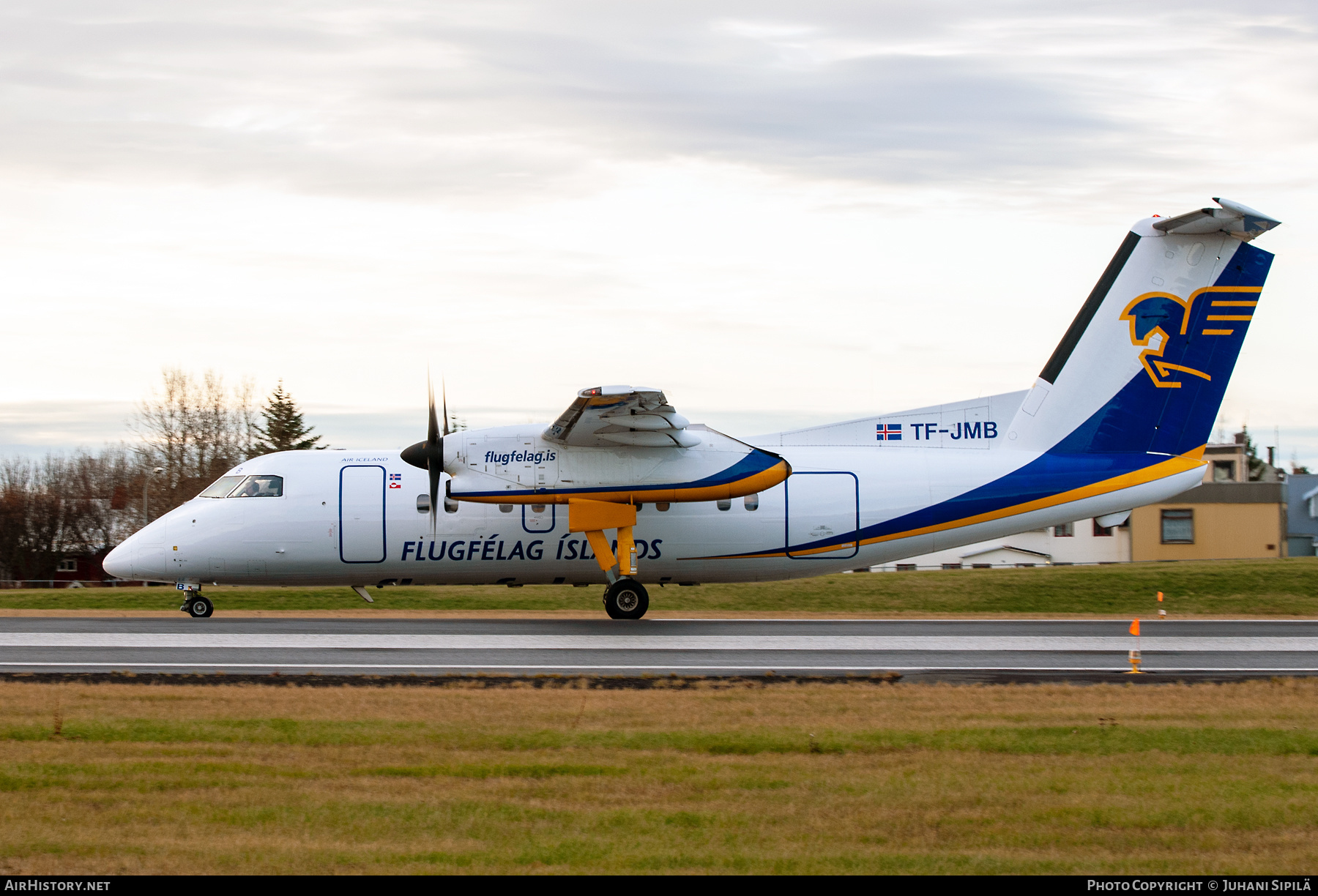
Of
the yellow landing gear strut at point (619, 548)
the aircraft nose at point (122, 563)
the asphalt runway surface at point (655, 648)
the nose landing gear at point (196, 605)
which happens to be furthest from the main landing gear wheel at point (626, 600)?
the aircraft nose at point (122, 563)

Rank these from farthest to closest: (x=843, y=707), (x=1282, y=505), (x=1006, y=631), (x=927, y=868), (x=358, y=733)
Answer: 1. (x=1282, y=505)
2. (x=1006, y=631)
3. (x=843, y=707)
4. (x=358, y=733)
5. (x=927, y=868)

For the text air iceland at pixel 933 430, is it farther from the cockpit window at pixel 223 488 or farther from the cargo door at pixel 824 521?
the cockpit window at pixel 223 488

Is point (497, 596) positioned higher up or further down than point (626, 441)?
further down

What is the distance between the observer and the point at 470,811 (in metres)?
7.30

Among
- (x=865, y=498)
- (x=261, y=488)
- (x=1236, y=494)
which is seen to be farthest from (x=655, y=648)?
(x=1236, y=494)

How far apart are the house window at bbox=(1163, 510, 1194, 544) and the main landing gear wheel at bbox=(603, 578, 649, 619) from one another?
128 ft

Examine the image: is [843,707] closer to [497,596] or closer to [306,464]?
[306,464]

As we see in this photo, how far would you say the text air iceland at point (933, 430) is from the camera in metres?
20.8

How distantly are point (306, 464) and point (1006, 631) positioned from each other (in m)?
12.7

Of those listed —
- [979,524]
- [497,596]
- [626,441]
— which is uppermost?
[626,441]

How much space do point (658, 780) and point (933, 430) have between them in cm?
1390

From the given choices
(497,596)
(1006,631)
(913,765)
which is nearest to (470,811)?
(913,765)

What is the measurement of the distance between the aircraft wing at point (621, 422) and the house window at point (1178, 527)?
39.3 metres

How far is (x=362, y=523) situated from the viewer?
20.3 meters
